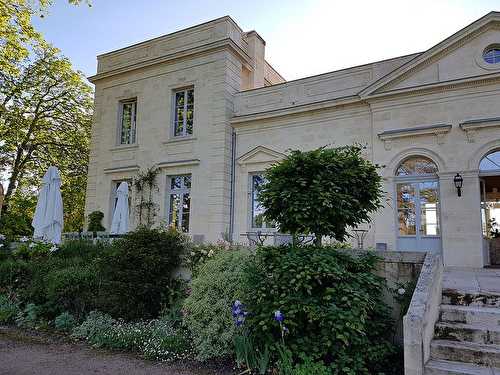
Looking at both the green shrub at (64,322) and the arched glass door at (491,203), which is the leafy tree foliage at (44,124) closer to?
the green shrub at (64,322)

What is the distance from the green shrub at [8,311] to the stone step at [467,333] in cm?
670

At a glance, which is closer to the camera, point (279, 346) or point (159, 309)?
point (279, 346)

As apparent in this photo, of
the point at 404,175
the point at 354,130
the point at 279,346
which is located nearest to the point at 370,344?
the point at 279,346

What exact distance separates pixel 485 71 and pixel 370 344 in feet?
27.4

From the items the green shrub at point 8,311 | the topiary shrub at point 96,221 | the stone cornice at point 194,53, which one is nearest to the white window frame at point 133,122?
the stone cornice at point 194,53

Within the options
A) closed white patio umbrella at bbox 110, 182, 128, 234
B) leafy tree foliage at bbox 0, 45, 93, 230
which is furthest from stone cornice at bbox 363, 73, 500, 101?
leafy tree foliage at bbox 0, 45, 93, 230

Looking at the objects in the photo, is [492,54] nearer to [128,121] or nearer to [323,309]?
[323,309]

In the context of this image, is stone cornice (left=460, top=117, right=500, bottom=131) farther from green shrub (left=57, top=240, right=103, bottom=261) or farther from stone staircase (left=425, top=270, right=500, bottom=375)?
green shrub (left=57, top=240, right=103, bottom=261)

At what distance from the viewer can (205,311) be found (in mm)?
4781

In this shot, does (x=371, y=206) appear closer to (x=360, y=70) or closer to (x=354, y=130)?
(x=354, y=130)

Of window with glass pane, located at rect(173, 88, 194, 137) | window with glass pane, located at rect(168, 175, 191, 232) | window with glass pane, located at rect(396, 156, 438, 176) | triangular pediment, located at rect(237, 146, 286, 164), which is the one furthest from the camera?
window with glass pane, located at rect(173, 88, 194, 137)

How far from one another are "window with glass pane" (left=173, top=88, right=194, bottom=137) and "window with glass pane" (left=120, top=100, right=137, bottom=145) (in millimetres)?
2239

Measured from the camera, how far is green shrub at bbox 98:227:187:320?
5.84 metres

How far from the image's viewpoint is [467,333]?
3977mm
